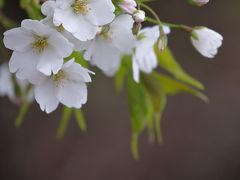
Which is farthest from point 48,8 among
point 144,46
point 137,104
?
point 137,104

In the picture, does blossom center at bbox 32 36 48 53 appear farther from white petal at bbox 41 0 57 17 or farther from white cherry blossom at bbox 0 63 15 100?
white cherry blossom at bbox 0 63 15 100

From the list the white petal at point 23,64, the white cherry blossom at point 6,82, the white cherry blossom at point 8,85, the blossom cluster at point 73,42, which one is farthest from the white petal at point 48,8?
the white cherry blossom at point 6,82

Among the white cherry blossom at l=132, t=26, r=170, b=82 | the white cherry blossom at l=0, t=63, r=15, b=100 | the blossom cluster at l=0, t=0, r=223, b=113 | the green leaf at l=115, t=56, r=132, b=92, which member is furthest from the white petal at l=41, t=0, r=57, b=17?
the white cherry blossom at l=0, t=63, r=15, b=100

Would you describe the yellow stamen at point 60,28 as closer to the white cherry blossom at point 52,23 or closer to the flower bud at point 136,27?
the white cherry blossom at point 52,23

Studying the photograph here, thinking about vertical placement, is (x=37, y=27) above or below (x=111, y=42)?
above

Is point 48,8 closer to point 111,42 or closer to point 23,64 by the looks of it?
point 23,64

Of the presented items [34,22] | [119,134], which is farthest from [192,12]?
[34,22]
